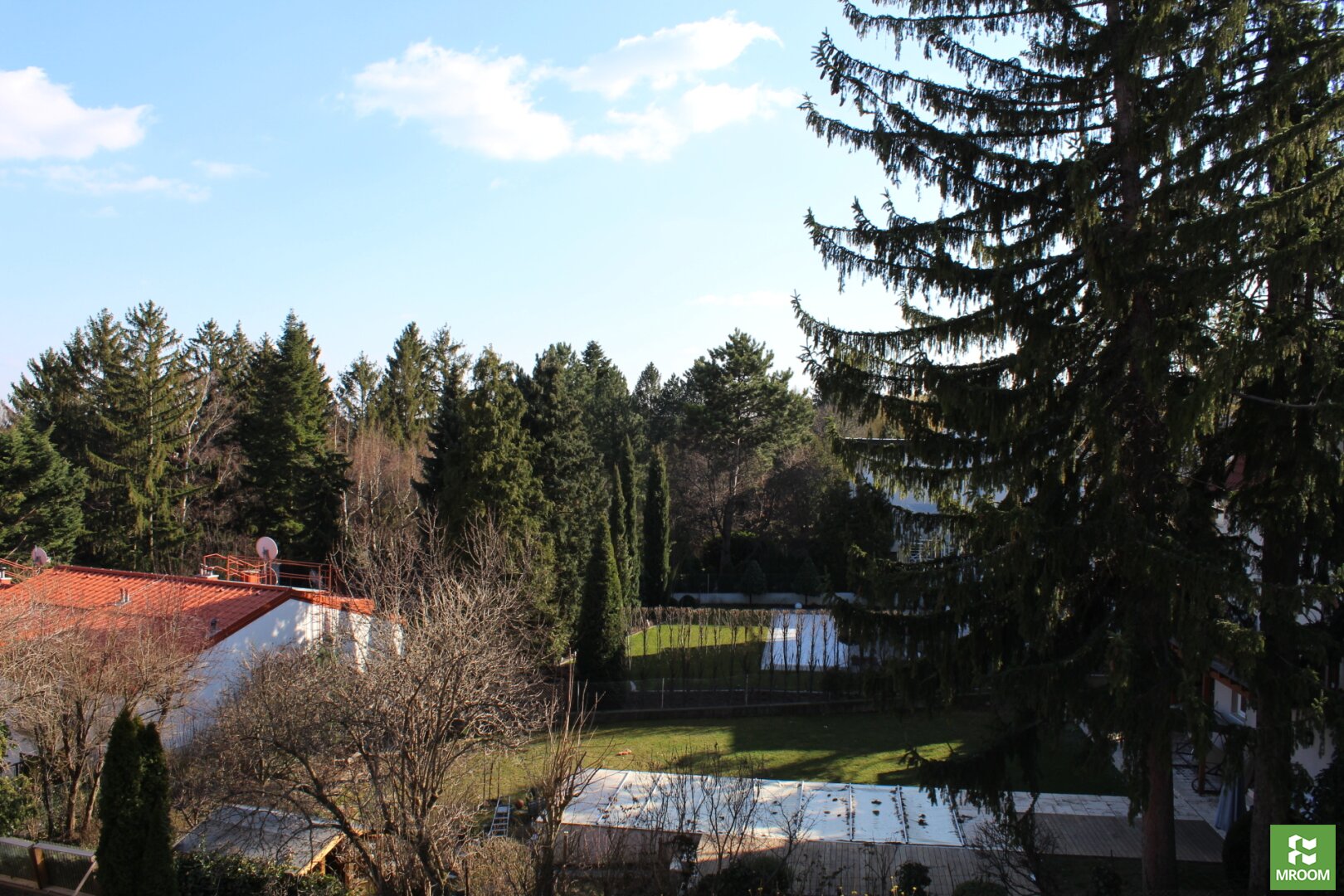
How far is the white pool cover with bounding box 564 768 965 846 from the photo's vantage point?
1311 cm

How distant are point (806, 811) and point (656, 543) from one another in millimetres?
21969

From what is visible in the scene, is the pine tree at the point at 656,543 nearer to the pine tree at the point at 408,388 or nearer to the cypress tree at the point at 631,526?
the cypress tree at the point at 631,526

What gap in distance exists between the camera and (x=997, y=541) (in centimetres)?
920

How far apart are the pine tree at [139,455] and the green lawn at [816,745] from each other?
67.1ft

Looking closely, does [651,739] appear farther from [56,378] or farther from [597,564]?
[56,378]

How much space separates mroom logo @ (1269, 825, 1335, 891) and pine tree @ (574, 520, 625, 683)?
53.9 ft

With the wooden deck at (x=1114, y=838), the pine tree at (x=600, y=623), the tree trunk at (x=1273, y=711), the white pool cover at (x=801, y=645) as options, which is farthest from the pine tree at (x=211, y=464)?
the tree trunk at (x=1273, y=711)

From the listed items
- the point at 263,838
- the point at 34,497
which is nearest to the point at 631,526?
the point at 34,497

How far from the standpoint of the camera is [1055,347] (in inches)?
360

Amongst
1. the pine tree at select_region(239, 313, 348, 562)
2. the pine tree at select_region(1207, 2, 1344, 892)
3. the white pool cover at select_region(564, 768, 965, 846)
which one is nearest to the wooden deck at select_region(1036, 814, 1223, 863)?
the white pool cover at select_region(564, 768, 965, 846)

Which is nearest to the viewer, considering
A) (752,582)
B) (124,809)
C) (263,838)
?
(124,809)

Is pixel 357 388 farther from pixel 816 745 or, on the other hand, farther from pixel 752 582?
pixel 816 745

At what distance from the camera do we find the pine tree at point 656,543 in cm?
3584

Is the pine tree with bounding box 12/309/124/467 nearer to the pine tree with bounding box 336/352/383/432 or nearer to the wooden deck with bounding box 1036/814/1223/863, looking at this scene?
the pine tree with bounding box 336/352/383/432
